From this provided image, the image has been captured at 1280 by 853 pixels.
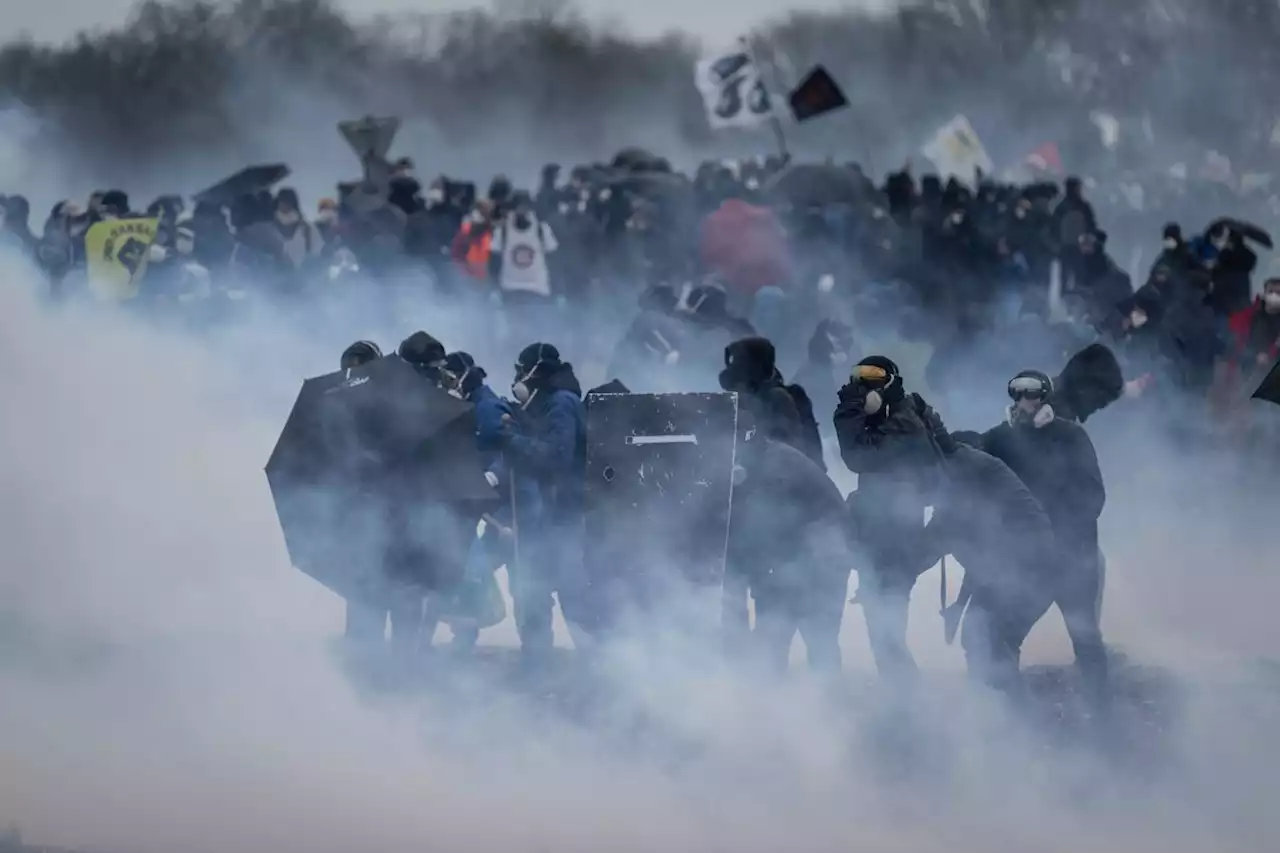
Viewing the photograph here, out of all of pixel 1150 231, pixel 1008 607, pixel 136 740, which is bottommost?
pixel 136 740

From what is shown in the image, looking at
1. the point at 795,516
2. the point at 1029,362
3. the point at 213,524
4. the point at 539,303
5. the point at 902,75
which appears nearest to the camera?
the point at 795,516

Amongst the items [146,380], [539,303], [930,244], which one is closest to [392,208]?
[539,303]

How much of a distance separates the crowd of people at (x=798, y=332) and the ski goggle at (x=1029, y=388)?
2 centimetres

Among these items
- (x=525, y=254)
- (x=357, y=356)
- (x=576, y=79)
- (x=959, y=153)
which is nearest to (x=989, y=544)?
(x=357, y=356)

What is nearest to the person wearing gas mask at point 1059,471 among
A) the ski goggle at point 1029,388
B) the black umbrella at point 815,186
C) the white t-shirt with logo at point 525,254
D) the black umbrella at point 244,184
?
the ski goggle at point 1029,388

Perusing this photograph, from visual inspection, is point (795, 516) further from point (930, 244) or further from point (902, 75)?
point (902, 75)

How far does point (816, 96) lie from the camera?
1062cm

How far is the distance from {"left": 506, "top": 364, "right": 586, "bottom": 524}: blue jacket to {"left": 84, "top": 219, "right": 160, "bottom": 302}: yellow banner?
283cm

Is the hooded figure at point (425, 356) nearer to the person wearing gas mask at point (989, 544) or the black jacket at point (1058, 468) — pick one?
the person wearing gas mask at point (989, 544)

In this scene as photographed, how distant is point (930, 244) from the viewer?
34.5 feet

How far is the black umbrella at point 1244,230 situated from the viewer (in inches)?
395

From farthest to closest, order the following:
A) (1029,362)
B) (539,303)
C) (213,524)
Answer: (539,303) → (1029,362) → (213,524)

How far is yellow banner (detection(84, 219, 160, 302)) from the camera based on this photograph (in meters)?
8.99

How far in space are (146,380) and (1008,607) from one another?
385 cm
